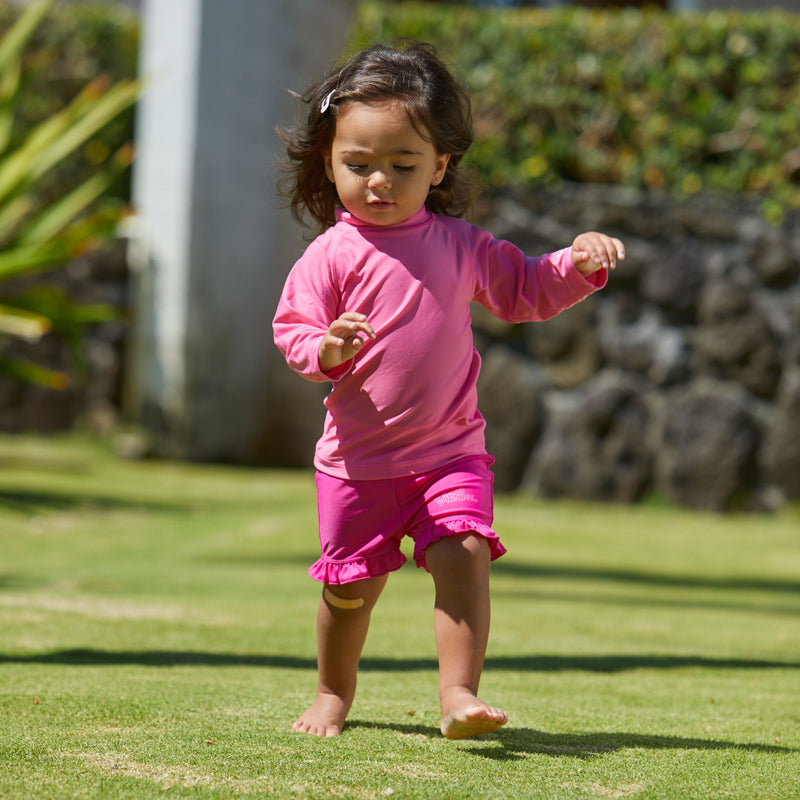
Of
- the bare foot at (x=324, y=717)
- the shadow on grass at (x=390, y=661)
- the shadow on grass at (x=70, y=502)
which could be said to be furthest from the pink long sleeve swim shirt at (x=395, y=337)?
the shadow on grass at (x=70, y=502)

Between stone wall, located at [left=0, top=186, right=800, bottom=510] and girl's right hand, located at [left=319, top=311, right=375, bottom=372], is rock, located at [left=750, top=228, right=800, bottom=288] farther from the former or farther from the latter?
girl's right hand, located at [left=319, top=311, right=375, bottom=372]

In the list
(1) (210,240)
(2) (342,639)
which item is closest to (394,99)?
(2) (342,639)

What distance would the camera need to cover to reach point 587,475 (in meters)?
7.05

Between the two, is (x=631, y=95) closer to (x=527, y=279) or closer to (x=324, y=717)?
(x=527, y=279)

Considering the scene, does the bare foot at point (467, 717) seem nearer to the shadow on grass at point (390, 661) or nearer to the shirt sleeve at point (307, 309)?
the shirt sleeve at point (307, 309)

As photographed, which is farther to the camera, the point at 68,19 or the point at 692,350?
the point at 68,19

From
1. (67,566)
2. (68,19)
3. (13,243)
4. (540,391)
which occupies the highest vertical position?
(68,19)

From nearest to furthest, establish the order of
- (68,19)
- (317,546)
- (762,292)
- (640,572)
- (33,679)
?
(33,679) < (640,572) < (317,546) < (762,292) < (68,19)

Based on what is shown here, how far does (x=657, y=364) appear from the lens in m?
7.03

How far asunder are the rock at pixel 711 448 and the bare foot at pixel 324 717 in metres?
5.04

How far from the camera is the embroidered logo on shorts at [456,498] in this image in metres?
2.14

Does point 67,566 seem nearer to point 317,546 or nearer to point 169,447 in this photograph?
point 317,546

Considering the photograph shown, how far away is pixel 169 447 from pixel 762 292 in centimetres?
385

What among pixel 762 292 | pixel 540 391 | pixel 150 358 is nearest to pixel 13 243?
pixel 150 358
